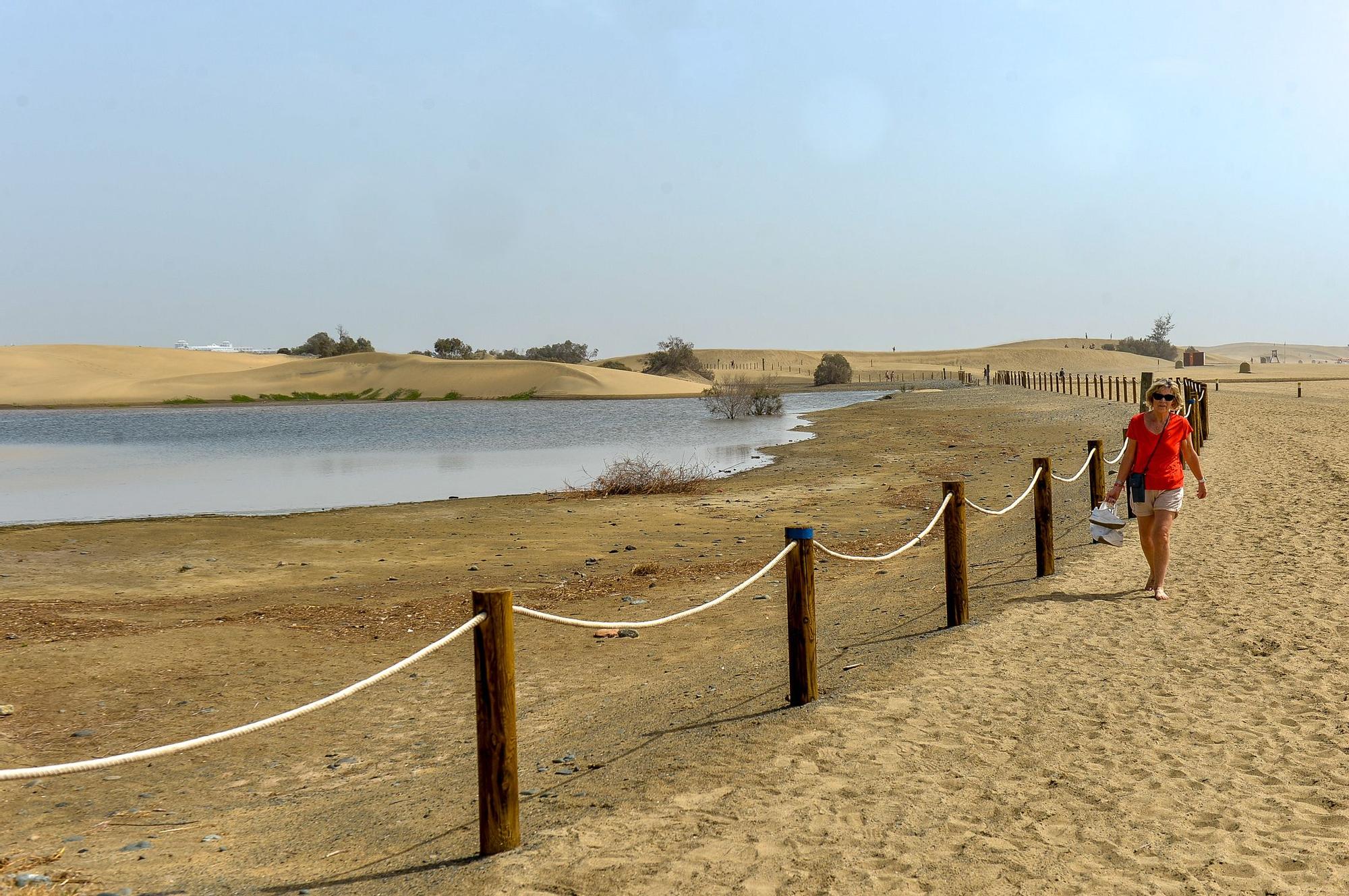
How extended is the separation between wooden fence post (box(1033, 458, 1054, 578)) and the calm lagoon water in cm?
1343

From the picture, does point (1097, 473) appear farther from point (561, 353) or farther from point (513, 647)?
point (561, 353)

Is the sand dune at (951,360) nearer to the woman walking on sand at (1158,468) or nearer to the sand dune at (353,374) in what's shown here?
the sand dune at (353,374)

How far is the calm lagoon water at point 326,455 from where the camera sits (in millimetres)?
21898

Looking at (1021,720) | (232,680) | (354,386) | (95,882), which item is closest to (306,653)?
(232,680)

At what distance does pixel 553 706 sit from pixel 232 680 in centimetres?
252

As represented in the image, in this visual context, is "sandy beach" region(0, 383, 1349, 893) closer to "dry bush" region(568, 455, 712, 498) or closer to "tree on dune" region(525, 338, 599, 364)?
"dry bush" region(568, 455, 712, 498)

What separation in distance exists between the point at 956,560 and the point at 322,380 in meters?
105

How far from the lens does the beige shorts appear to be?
342 inches

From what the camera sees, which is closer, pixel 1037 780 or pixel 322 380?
pixel 1037 780

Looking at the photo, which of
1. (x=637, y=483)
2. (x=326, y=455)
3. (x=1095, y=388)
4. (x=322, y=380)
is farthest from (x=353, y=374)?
(x=637, y=483)

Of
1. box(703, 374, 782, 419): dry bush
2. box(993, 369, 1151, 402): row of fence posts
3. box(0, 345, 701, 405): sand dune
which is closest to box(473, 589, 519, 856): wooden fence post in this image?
box(993, 369, 1151, 402): row of fence posts

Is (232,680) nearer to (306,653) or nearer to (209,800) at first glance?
(306,653)

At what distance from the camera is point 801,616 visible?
20.9 ft

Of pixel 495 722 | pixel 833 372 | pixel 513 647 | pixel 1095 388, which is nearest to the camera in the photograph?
pixel 495 722
